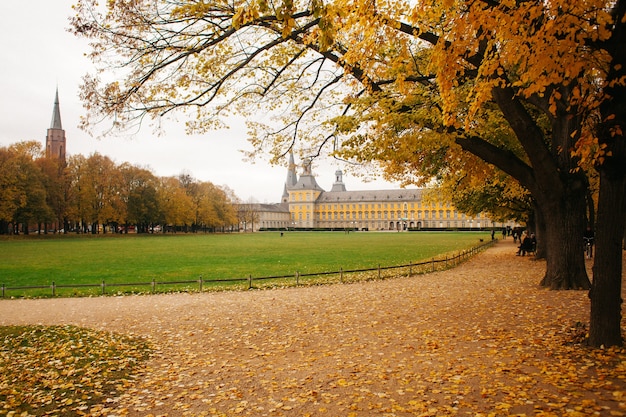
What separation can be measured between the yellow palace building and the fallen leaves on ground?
415 ft

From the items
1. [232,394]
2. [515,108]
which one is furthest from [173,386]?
[515,108]

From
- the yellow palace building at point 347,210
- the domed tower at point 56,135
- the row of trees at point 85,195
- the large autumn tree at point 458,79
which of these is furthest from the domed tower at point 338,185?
the large autumn tree at point 458,79

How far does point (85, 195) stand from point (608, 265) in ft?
235

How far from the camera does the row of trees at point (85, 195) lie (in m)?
55.5

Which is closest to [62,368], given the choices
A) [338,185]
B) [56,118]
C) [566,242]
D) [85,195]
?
[566,242]

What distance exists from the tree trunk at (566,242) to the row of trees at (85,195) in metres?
58.1

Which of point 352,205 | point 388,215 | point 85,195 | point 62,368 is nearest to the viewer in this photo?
point 62,368

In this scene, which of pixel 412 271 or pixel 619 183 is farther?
pixel 412 271

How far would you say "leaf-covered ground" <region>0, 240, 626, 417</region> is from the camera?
204 inches

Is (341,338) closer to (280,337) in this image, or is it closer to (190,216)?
(280,337)

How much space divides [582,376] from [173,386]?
5390 mm

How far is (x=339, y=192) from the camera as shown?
157 meters

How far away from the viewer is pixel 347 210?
153000mm

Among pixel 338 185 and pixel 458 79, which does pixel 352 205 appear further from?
pixel 458 79
